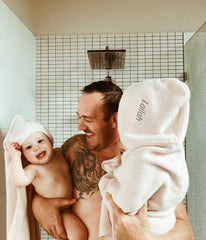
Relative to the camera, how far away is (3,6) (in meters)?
1.22

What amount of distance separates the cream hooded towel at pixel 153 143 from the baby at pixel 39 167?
0.48 meters

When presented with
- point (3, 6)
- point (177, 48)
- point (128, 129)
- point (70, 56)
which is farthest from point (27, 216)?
point (177, 48)

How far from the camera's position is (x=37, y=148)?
1045 millimetres

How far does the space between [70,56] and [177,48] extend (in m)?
0.81

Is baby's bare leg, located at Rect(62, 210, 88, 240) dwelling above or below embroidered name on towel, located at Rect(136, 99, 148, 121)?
below

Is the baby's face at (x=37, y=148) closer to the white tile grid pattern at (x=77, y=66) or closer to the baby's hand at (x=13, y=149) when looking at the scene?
the baby's hand at (x=13, y=149)

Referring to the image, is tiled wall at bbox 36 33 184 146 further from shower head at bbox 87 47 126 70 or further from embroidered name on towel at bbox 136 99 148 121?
embroidered name on towel at bbox 136 99 148 121

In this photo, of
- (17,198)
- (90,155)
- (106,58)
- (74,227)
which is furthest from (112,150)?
(106,58)

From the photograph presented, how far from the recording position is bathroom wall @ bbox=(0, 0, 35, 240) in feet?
3.97

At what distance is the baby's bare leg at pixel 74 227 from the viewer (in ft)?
3.38

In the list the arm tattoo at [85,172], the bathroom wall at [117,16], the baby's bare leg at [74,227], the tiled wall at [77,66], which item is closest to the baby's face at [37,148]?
the arm tattoo at [85,172]

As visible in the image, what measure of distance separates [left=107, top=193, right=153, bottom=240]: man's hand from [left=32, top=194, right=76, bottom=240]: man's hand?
16.6 inches

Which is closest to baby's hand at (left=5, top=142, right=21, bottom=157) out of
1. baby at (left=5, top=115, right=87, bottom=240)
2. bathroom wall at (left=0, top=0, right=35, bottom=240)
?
baby at (left=5, top=115, right=87, bottom=240)

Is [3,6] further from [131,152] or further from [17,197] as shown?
[131,152]
